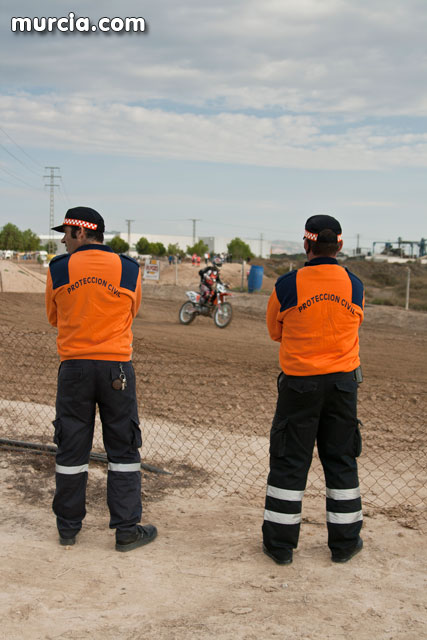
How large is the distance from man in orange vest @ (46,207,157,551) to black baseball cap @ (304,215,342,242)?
1.16 metres

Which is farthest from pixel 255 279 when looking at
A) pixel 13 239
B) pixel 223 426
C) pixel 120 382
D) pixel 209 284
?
pixel 13 239

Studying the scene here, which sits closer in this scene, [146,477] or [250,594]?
[250,594]

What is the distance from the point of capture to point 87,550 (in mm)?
3871

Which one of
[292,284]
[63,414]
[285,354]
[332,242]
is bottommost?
[63,414]

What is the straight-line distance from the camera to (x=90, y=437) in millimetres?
3939

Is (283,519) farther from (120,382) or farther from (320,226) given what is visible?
(320,226)

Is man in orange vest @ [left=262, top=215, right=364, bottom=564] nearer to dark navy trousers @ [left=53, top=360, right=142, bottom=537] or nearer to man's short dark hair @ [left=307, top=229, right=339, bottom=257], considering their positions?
man's short dark hair @ [left=307, top=229, right=339, bottom=257]

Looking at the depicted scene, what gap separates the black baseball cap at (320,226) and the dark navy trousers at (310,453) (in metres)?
0.83

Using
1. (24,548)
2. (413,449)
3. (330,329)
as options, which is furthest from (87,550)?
(413,449)

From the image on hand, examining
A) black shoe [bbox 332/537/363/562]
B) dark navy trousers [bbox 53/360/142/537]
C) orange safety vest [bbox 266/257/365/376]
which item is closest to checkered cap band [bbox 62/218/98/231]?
dark navy trousers [bbox 53/360/142/537]

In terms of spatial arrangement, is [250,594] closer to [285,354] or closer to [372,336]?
[285,354]

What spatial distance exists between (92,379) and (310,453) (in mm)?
1390

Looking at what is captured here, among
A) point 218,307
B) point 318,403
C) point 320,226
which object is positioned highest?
point 320,226

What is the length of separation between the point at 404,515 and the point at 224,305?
1127 cm
